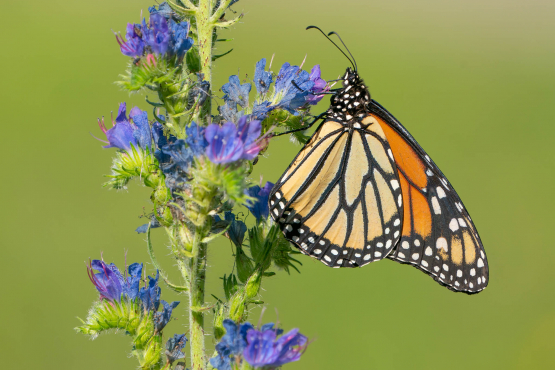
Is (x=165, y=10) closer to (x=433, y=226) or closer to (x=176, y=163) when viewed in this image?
(x=176, y=163)

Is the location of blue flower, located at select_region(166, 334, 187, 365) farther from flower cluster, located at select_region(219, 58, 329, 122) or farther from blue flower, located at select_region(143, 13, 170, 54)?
blue flower, located at select_region(143, 13, 170, 54)

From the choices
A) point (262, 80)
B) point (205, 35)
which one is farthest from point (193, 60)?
point (262, 80)

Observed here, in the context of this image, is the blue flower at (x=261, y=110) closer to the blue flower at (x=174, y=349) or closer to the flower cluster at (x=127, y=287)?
the flower cluster at (x=127, y=287)

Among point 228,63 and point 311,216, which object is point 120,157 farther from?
point 228,63

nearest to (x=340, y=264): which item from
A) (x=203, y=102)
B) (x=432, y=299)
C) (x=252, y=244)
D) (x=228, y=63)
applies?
(x=252, y=244)

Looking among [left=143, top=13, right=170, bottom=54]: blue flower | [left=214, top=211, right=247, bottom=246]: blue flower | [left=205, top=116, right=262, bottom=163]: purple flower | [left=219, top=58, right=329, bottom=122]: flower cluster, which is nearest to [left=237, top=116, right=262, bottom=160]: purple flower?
[left=205, top=116, right=262, bottom=163]: purple flower

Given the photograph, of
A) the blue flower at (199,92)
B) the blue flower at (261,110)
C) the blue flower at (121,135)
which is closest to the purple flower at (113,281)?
the blue flower at (121,135)
